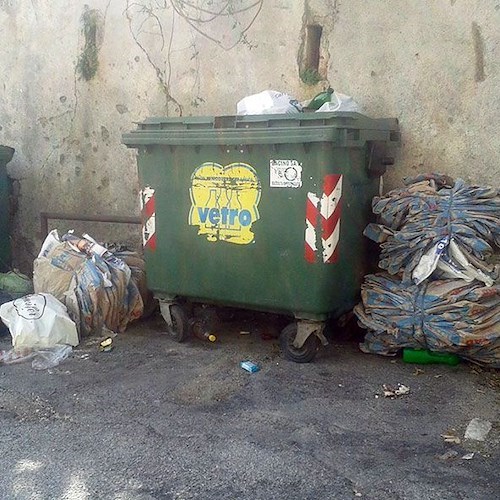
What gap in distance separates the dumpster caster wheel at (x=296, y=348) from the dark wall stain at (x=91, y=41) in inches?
112

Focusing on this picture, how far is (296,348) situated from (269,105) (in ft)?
4.78

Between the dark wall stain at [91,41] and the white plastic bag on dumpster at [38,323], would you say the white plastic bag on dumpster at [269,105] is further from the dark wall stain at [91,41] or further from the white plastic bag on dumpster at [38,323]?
the dark wall stain at [91,41]

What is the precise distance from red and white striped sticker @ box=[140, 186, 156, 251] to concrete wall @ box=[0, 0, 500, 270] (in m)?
1.10

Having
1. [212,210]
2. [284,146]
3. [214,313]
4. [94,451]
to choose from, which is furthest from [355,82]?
[94,451]

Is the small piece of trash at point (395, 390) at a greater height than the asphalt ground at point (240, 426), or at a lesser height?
greater

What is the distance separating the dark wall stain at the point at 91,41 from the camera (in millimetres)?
5309

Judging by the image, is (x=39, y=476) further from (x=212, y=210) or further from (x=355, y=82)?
(x=355, y=82)

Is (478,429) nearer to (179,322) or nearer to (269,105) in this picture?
(179,322)

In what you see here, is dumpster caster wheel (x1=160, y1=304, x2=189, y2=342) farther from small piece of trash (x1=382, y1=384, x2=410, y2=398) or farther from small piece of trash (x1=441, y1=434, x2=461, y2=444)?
small piece of trash (x1=441, y1=434, x2=461, y2=444)

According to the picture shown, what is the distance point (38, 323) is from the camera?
4.06m

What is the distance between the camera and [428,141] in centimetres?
420

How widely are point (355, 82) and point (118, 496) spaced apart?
119 inches

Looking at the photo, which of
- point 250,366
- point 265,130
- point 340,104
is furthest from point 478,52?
point 250,366

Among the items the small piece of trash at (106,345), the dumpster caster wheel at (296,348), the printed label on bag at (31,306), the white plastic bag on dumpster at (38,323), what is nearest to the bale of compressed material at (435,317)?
the dumpster caster wheel at (296,348)
